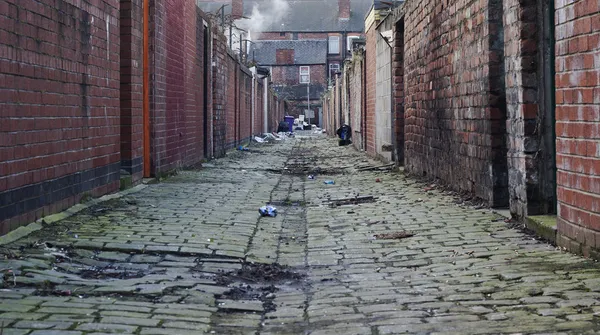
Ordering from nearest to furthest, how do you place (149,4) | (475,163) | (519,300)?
(519,300), (475,163), (149,4)

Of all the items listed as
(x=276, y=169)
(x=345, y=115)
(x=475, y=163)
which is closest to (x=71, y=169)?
(x=475, y=163)

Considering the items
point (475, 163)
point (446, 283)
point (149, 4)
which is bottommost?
point (446, 283)

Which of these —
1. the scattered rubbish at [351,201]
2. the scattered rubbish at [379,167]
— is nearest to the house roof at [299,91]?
the scattered rubbish at [379,167]

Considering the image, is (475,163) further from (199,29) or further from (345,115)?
(345,115)

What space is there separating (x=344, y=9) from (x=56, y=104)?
78707mm

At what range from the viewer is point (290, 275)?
6.13m

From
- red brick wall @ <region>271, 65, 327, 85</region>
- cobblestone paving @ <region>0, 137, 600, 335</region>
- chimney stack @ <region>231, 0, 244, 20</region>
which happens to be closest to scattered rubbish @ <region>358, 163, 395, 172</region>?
cobblestone paving @ <region>0, 137, 600, 335</region>

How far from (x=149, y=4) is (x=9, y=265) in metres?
8.34

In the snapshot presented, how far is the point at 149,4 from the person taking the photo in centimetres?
1312

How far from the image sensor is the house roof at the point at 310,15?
84.9 metres

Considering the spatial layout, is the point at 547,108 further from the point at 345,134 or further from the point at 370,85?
the point at 345,134

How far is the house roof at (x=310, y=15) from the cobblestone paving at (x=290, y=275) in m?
76.8

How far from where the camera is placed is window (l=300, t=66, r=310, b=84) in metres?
85.1

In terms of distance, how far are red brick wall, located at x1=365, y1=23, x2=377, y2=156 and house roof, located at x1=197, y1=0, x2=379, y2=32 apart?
60485mm
